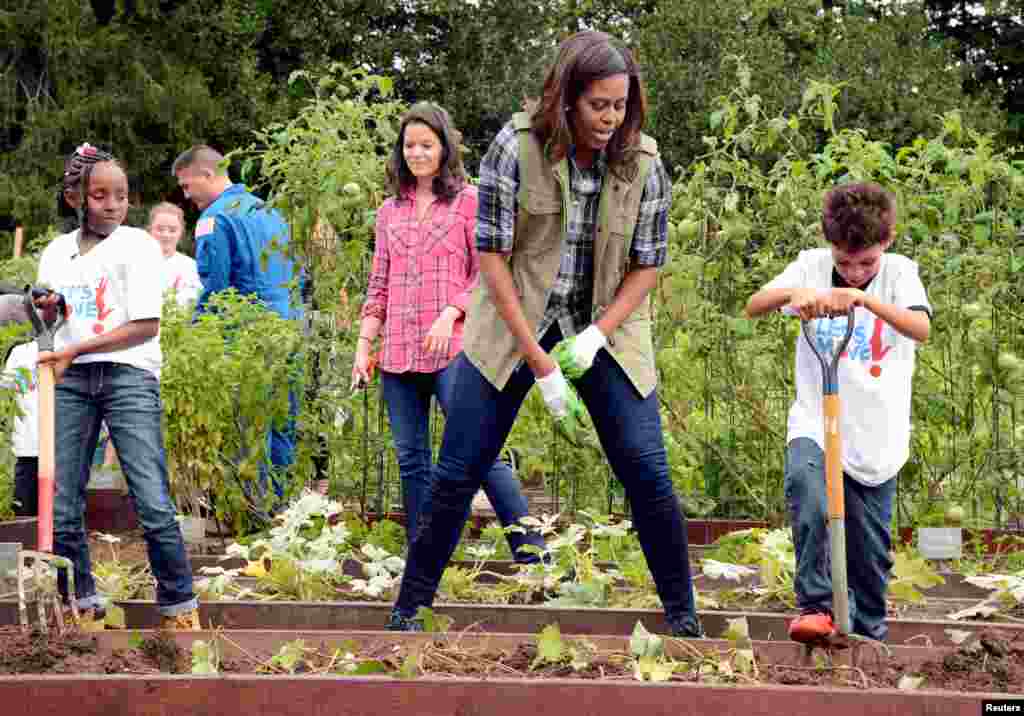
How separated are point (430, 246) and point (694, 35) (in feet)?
Result: 63.9

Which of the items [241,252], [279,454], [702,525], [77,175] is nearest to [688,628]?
[77,175]

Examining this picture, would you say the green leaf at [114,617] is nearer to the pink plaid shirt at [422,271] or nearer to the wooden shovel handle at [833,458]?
the pink plaid shirt at [422,271]

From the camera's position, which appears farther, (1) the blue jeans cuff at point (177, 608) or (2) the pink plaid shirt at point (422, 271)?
(2) the pink plaid shirt at point (422, 271)

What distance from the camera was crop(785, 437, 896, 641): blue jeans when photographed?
163 inches

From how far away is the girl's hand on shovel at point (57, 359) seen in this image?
4594 mm

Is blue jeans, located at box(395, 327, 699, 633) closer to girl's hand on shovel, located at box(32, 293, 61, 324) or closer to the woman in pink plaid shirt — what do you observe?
the woman in pink plaid shirt

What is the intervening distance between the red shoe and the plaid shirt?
3.17 feet

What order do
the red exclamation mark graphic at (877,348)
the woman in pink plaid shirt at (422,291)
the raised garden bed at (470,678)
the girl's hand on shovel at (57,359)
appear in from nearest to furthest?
the raised garden bed at (470,678), the red exclamation mark graphic at (877,348), the girl's hand on shovel at (57,359), the woman in pink plaid shirt at (422,291)

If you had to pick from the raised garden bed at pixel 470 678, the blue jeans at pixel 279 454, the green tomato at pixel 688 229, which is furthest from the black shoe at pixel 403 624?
the green tomato at pixel 688 229

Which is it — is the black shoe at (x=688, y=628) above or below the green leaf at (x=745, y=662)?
above

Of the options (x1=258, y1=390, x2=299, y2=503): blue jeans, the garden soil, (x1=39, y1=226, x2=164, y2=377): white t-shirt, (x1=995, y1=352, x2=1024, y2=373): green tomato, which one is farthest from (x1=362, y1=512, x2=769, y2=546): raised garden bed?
the garden soil

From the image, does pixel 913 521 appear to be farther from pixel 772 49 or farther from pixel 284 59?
pixel 284 59

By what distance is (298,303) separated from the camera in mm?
6871

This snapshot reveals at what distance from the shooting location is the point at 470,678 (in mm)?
3695
